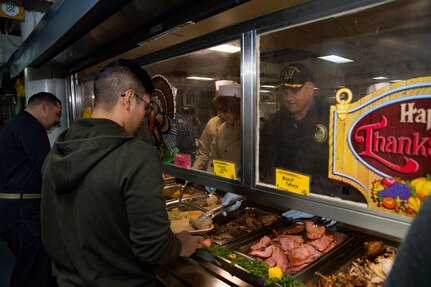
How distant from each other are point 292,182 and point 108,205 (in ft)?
3.01

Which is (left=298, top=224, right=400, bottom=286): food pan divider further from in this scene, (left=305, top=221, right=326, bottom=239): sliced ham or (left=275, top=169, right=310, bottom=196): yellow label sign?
(left=275, top=169, right=310, bottom=196): yellow label sign

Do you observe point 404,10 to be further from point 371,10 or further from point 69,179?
point 69,179

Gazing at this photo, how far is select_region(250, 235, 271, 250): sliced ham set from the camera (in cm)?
186

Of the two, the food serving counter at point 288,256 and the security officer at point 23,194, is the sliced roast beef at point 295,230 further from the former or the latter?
the security officer at point 23,194

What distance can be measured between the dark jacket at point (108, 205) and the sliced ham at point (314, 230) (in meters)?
1.03

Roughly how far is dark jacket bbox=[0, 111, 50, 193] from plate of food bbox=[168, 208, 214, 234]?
4.97ft

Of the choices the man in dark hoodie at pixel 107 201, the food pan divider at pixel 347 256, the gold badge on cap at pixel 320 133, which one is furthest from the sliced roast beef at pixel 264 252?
the gold badge on cap at pixel 320 133

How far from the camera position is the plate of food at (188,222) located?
6.92 ft

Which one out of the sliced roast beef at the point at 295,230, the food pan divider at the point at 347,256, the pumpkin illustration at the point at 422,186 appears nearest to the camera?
the pumpkin illustration at the point at 422,186

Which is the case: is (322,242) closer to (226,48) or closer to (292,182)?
(292,182)

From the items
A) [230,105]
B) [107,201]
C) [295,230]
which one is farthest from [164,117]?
[295,230]

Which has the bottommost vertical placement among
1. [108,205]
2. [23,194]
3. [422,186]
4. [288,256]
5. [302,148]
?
[288,256]

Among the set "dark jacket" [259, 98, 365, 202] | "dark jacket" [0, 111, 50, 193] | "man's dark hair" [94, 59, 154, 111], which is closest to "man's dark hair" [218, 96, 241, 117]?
"dark jacket" [259, 98, 365, 202]

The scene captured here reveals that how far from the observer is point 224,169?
1.83 metres
